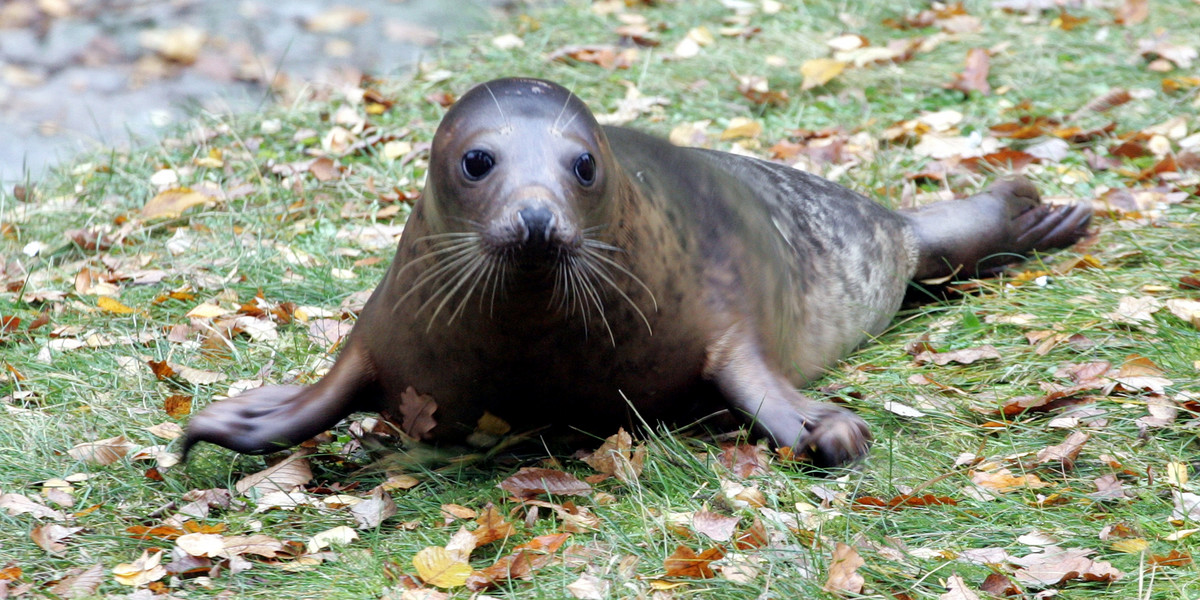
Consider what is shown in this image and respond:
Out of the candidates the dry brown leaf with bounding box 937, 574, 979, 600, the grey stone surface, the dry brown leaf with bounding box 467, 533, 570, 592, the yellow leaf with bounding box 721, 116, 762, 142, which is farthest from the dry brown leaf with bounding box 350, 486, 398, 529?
the grey stone surface

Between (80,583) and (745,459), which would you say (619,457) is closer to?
(745,459)

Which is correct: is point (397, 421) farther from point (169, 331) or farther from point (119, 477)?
point (169, 331)

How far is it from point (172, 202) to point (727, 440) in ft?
10.6

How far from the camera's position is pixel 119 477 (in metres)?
3.58

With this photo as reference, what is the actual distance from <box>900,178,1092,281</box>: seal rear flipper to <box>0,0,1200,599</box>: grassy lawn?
15cm

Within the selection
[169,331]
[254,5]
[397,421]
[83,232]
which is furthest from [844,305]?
[254,5]

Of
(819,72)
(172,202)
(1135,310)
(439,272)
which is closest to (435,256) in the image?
(439,272)

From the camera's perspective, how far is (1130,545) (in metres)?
A: 2.78

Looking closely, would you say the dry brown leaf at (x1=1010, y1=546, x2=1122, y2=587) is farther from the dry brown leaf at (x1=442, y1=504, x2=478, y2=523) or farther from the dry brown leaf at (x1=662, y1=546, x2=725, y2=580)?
the dry brown leaf at (x1=442, y1=504, x2=478, y2=523)

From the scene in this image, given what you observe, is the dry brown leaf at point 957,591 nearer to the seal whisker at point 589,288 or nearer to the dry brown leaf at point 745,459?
the dry brown leaf at point 745,459

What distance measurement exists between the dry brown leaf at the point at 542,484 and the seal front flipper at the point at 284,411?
53 cm

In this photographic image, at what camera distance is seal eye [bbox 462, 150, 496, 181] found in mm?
3225

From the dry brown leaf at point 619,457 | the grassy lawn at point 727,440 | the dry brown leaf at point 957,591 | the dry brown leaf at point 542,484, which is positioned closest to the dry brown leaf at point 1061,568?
the grassy lawn at point 727,440

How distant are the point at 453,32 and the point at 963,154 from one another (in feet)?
Answer: 11.5
